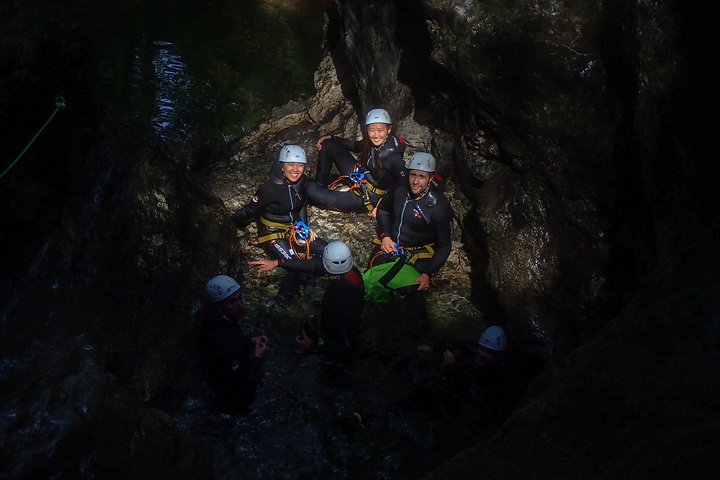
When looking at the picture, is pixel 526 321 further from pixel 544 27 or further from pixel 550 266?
pixel 544 27

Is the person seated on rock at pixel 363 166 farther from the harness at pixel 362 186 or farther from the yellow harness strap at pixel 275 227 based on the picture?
the yellow harness strap at pixel 275 227

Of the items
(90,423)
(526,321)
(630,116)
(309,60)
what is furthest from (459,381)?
(309,60)

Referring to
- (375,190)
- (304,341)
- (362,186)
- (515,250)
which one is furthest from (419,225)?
(304,341)

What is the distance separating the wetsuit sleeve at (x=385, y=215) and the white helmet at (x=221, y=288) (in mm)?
2575

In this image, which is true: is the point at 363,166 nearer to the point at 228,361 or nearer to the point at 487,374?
the point at 487,374

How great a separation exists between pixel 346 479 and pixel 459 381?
4.76 feet

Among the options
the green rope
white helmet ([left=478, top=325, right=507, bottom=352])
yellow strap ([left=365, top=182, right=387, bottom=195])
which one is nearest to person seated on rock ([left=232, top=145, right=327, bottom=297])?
yellow strap ([left=365, top=182, right=387, bottom=195])

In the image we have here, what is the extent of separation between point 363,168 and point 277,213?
175 cm

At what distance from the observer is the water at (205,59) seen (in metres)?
10.1

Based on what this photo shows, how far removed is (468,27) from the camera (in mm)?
6469

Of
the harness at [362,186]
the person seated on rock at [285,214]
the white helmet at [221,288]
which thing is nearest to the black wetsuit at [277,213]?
the person seated on rock at [285,214]

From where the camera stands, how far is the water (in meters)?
10.1

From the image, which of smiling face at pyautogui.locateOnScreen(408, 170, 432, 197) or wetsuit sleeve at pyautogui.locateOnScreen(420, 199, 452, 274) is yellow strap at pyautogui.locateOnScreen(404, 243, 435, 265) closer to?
wetsuit sleeve at pyautogui.locateOnScreen(420, 199, 452, 274)

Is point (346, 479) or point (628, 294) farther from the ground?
point (628, 294)
